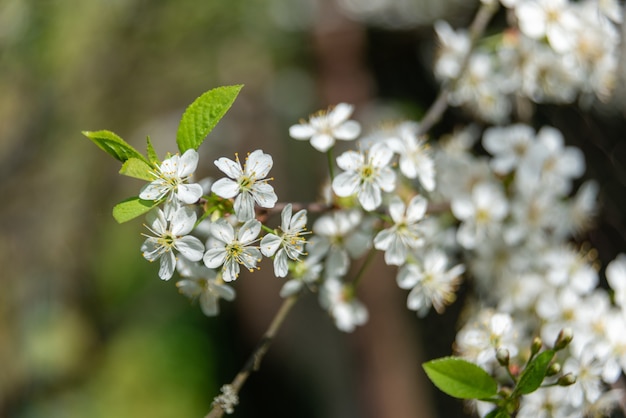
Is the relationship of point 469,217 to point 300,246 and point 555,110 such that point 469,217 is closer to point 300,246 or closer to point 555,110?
point 300,246

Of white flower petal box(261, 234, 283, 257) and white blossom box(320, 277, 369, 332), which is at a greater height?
white flower petal box(261, 234, 283, 257)

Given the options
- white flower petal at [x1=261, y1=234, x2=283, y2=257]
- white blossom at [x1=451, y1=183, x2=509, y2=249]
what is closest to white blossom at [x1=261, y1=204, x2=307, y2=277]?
white flower petal at [x1=261, y1=234, x2=283, y2=257]

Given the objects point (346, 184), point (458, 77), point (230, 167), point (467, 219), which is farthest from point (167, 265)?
point (458, 77)

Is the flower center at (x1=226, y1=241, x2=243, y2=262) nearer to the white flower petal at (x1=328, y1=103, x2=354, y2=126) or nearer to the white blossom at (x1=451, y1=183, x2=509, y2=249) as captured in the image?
the white flower petal at (x1=328, y1=103, x2=354, y2=126)

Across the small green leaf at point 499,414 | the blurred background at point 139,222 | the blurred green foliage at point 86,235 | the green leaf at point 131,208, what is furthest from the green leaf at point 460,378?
the blurred green foliage at point 86,235

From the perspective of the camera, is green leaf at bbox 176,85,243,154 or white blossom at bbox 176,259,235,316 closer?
green leaf at bbox 176,85,243,154

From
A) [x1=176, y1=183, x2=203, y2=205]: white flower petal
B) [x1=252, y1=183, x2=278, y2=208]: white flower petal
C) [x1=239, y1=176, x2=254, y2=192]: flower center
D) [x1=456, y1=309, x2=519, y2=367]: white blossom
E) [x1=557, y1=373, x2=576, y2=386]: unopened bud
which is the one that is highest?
[x1=176, y1=183, x2=203, y2=205]: white flower petal

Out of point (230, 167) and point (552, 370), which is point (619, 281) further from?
point (230, 167)

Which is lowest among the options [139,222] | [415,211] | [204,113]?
[139,222]
